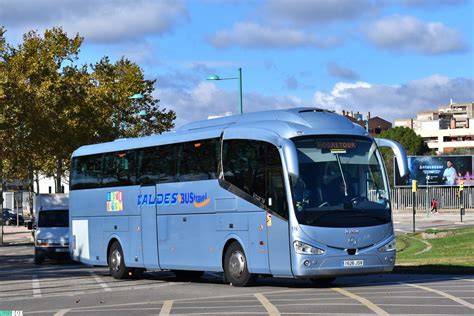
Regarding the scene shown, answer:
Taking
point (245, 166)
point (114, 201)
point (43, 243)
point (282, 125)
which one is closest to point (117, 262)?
point (114, 201)

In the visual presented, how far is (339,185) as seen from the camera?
1752cm

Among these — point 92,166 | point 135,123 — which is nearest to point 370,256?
point 92,166

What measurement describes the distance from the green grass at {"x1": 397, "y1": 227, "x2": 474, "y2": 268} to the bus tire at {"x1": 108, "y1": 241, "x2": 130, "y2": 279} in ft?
26.3

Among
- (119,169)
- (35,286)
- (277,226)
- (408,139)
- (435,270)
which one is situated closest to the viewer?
(277,226)

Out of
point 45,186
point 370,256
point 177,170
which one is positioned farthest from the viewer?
point 45,186

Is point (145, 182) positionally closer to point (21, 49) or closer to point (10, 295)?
point (10, 295)

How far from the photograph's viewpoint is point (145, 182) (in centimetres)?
2264

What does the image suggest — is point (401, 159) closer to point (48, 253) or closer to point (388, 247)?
point (388, 247)

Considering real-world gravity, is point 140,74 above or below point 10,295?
above

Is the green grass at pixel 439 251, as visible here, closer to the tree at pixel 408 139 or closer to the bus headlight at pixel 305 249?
the bus headlight at pixel 305 249

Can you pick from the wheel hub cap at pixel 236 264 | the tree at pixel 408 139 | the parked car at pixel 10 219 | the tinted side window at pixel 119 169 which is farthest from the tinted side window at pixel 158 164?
the tree at pixel 408 139

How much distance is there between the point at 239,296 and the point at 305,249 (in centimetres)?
158

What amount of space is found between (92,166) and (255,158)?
833 centimetres

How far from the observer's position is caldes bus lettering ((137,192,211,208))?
20281 mm
